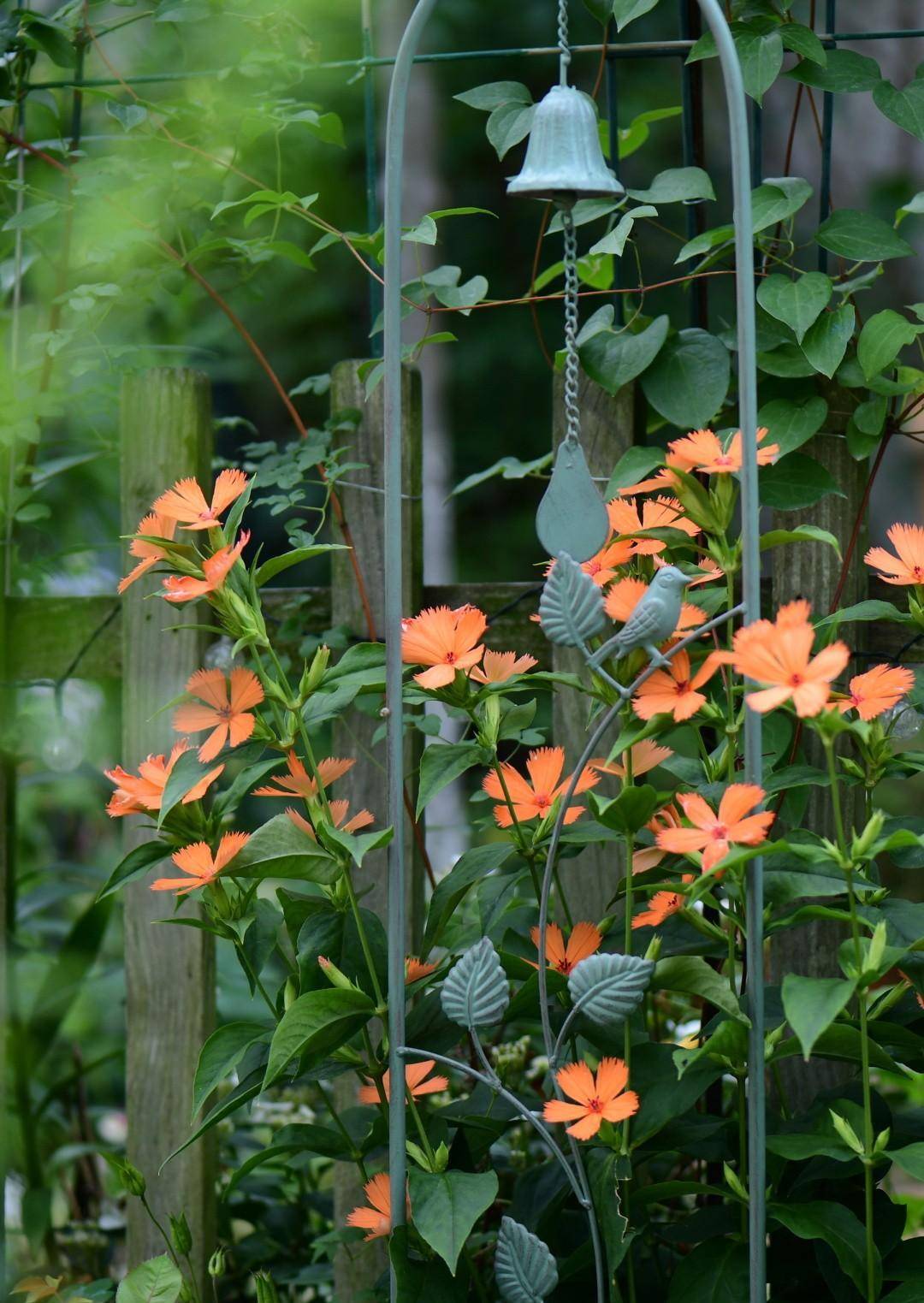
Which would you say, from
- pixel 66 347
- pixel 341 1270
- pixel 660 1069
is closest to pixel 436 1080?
pixel 660 1069

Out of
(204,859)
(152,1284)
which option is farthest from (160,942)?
(204,859)

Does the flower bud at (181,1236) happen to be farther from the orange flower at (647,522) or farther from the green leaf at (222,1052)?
the orange flower at (647,522)

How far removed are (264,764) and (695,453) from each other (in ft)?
1.32

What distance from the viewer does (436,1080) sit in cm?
113

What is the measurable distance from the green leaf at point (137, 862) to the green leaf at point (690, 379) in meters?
0.63

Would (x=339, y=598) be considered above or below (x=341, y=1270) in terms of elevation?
above

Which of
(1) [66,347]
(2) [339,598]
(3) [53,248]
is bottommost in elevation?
(2) [339,598]

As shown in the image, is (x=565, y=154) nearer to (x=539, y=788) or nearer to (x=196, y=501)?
(x=196, y=501)

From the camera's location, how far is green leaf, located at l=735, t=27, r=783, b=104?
127 cm

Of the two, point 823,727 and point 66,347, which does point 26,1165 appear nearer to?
point 66,347

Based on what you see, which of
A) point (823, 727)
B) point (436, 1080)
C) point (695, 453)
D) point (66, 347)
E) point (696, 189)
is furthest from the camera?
point (66, 347)

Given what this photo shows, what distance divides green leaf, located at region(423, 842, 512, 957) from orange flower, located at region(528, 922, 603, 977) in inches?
2.8

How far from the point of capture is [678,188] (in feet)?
4.26

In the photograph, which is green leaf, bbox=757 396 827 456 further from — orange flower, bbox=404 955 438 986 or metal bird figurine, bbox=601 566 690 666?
orange flower, bbox=404 955 438 986
